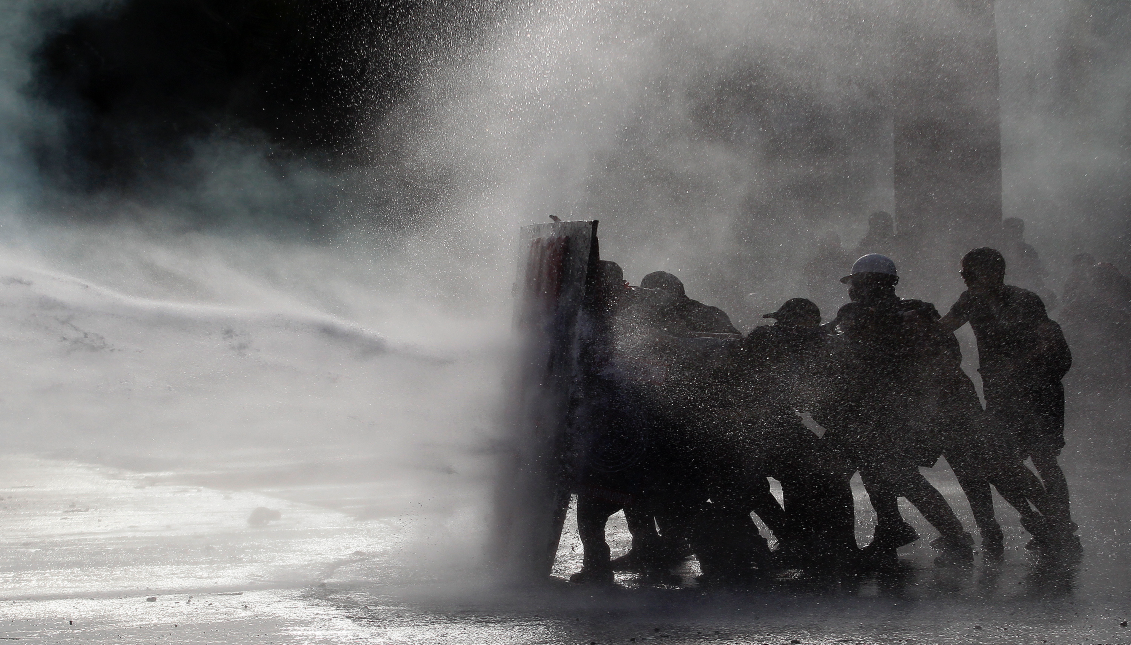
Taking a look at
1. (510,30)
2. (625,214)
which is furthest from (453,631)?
(625,214)

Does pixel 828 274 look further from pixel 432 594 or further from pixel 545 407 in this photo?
pixel 432 594

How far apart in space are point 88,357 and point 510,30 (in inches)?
198

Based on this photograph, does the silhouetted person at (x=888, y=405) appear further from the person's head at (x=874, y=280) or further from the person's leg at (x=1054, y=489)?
the person's leg at (x=1054, y=489)

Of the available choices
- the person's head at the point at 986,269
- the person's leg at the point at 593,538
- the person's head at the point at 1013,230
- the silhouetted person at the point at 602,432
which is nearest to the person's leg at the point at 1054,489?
the person's head at the point at 986,269

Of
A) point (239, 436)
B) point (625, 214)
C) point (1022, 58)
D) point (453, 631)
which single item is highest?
point (1022, 58)

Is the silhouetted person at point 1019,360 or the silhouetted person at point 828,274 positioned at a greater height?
the silhouetted person at point 828,274

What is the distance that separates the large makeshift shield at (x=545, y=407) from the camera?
13.7 ft

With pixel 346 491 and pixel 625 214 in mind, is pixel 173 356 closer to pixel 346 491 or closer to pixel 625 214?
pixel 346 491

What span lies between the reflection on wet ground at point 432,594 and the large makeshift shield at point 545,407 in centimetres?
19

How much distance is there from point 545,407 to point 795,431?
118cm

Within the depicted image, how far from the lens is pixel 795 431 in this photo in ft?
14.6

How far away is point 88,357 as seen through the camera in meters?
7.47

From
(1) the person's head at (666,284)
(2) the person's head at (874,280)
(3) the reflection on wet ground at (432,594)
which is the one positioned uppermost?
(1) the person's head at (666,284)

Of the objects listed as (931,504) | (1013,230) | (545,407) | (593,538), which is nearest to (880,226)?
(1013,230)
